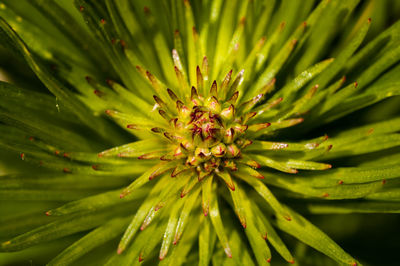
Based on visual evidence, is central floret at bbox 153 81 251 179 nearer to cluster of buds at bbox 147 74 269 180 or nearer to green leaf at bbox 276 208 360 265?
cluster of buds at bbox 147 74 269 180

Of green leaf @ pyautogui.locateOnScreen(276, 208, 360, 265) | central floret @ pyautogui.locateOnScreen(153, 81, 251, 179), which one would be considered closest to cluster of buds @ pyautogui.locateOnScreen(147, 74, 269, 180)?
central floret @ pyautogui.locateOnScreen(153, 81, 251, 179)

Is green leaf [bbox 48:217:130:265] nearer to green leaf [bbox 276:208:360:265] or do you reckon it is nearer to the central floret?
the central floret

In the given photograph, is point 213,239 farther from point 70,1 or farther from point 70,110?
point 70,1

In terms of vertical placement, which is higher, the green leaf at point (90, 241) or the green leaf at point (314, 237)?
the green leaf at point (90, 241)

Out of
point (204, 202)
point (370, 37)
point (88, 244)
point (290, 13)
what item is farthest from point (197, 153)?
point (370, 37)

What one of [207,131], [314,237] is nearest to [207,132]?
[207,131]

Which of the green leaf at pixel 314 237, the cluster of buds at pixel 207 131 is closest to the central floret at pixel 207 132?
the cluster of buds at pixel 207 131

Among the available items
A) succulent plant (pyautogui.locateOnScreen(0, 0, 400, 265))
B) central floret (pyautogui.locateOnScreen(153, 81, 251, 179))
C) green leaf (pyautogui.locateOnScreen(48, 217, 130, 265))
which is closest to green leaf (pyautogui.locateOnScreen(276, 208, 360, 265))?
succulent plant (pyautogui.locateOnScreen(0, 0, 400, 265))

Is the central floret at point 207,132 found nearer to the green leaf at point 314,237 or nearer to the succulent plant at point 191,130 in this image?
the succulent plant at point 191,130

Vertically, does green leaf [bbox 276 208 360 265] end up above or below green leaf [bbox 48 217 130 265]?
below

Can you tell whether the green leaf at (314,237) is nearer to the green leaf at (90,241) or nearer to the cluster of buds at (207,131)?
the cluster of buds at (207,131)
